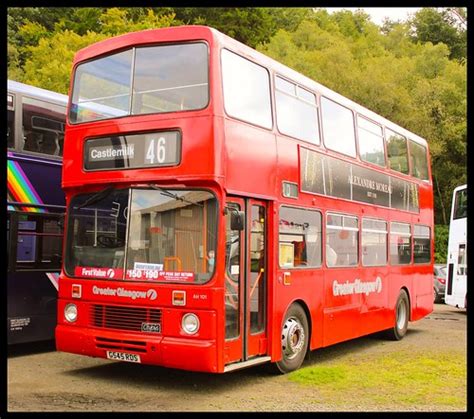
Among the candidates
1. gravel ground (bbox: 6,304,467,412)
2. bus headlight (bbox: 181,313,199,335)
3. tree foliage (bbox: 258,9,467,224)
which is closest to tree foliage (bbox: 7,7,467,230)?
tree foliage (bbox: 258,9,467,224)

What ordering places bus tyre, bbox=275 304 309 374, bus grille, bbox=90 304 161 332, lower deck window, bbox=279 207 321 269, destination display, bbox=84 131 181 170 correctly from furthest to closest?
lower deck window, bbox=279 207 321 269, bus tyre, bbox=275 304 309 374, destination display, bbox=84 131 181 170, bus grille, bbox=90 304 161 332

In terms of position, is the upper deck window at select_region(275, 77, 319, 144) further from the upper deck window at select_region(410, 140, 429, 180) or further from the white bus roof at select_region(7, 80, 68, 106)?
the upper deck window at select_region(410, 140, 429, 180)

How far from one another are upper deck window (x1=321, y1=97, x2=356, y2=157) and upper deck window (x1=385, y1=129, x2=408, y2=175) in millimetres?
1984

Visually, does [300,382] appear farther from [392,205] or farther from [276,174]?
[392,205]

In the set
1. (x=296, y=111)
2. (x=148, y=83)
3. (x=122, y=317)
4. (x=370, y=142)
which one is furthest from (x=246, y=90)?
(x=370, y=142)

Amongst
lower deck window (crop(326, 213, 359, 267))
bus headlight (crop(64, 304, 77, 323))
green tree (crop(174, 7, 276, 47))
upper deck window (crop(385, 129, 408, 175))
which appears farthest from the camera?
green tree (crop(174, 7, 276, 47))

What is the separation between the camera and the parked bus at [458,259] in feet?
68.5

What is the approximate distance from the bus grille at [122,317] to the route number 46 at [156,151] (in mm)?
1864

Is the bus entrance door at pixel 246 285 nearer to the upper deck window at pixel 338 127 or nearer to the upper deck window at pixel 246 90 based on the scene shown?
the upper deck window at pixel 246 90

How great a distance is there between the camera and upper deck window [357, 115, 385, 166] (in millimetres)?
12555

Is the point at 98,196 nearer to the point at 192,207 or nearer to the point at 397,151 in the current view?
the point at 192,207

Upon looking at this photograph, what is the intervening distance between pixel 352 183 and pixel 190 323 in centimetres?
501

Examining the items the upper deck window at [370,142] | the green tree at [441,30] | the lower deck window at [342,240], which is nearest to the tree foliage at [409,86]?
the green tree at [441,30]

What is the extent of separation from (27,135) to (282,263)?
491cm
